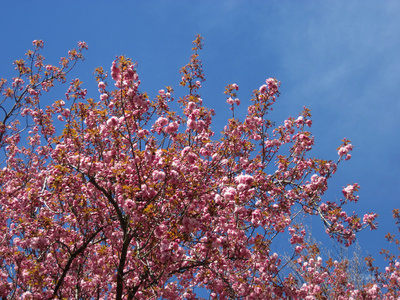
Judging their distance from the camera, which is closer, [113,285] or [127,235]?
[127,235]

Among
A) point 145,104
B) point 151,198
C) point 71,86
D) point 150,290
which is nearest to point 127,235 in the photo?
point 151,198

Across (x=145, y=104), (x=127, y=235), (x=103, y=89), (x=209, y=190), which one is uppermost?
(x=103, y=89)

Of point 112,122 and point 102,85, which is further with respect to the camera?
point 102,85

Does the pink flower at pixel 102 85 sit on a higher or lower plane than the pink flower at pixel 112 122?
higher

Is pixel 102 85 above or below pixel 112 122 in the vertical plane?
above

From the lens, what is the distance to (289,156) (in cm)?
731

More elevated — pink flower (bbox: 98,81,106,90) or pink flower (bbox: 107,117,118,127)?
pink flower (bbox: 98,81,106,90)

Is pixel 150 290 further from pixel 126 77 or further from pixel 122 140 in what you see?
pixel 126 77

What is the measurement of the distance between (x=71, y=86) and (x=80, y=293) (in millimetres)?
4532

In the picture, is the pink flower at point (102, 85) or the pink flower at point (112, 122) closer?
the pink flower at point (112, 122)

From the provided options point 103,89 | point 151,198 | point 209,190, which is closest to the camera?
point 151,198

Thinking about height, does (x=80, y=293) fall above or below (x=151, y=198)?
below

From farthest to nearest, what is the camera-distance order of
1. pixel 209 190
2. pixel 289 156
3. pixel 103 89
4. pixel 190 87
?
pixel 190 87 → pixel 289 156 → pixel 103 89 → pixel 209 190

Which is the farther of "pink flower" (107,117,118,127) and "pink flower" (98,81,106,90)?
"pink flower" (98,81,106,90)
